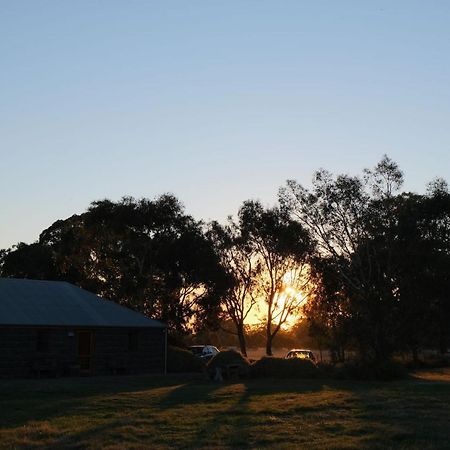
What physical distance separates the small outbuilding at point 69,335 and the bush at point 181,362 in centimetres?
140

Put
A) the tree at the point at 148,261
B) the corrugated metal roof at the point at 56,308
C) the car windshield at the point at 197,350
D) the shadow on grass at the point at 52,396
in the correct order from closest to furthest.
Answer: the shadow on grass at the point at 52,396
the corrugated metal roof at the point at 56,308
the car windshield at the point at 197,350
the tree at the point at 148,261

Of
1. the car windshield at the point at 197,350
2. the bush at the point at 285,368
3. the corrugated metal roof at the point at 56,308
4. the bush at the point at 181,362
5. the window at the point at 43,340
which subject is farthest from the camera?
the car windshield at the point at 197,350

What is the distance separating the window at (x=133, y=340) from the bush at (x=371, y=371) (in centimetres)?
1167

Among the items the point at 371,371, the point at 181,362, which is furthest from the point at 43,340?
the point at 371,371

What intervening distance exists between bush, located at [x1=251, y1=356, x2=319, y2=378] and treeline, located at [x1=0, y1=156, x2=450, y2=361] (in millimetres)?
12329

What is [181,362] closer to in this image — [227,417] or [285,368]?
[285,368]

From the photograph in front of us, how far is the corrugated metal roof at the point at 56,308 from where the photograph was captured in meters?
34.2

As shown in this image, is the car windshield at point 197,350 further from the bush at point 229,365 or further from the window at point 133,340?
the bush at point 229,365

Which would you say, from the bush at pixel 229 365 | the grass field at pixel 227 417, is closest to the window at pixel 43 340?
the bush at pixel 229 365

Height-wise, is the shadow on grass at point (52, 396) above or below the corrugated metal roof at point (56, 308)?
below

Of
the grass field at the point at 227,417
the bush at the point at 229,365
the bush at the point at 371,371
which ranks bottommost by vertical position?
the grass field at the point at 227,417

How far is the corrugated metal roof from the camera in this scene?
112ft

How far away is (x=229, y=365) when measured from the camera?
107ft

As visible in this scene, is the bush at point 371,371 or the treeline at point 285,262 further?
the treeline at point 285,262
